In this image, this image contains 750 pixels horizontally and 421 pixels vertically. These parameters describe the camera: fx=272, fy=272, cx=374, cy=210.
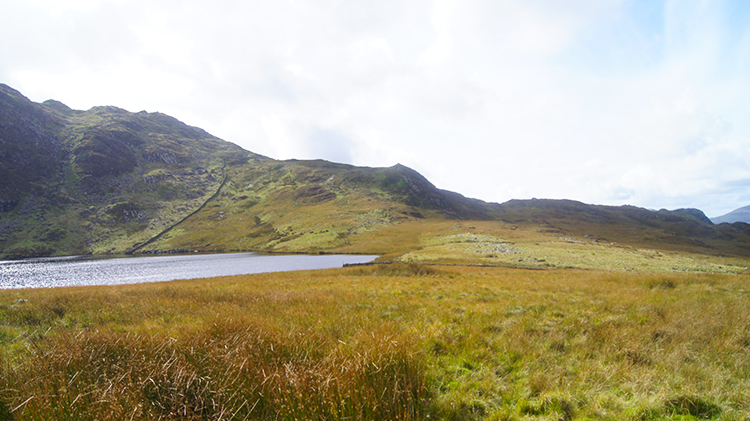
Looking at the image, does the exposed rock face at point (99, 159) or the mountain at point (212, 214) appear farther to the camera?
the exposed rock face at point (99, 159)

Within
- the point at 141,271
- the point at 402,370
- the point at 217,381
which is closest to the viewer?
the point at 217,381

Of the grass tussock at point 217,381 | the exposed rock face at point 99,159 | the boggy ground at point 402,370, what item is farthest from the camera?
the exposed rock face at point 99,159

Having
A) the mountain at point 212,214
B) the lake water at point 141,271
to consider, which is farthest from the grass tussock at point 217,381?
the mountain at point 212,214

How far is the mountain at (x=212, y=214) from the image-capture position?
105562 millimetres

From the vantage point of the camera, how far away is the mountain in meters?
106

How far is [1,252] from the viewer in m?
111

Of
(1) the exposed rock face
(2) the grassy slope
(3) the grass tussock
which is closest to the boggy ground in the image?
(3) the grass tussock

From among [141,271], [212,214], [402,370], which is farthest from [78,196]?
[402,370]

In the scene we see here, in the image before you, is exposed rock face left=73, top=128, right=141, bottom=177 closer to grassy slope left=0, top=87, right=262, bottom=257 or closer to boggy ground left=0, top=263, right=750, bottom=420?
grassy slope left=0, top=87, right=262, bottom=257

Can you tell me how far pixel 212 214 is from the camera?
158 meters

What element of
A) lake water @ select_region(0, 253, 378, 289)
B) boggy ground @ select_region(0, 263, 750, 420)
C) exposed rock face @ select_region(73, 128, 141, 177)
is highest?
exposed rock face @ select_region(73, 128, 141, 177)

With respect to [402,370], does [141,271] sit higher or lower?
lower

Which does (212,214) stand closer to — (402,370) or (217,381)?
(217,381)

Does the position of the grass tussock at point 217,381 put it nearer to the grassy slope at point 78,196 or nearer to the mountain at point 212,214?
the mountain at point 212,214
